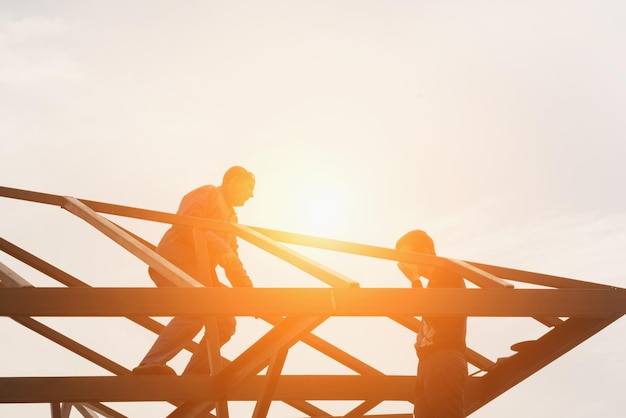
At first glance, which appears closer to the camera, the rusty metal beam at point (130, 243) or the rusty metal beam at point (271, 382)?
the rusty metal beam at point (130, 243)

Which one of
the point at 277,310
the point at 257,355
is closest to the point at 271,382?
the point at 257,355

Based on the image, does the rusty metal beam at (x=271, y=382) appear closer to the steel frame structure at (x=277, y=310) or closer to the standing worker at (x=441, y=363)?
the steel frame structure at (x=277, y=310)

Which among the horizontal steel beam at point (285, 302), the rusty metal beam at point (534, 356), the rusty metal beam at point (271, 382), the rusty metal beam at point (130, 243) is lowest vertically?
the rusty metal beam at point (271, 382)

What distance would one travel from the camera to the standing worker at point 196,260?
25.9ft

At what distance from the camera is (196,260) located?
7898 millimetres

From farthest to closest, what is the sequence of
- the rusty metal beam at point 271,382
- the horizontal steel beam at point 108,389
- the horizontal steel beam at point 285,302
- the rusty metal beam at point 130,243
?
the horizontal steel beam at point 108,389 < the rusty metal beam at point 271,382 < the rusty metal beam at point 130,243 < the horizontal steel beam at point 285,302

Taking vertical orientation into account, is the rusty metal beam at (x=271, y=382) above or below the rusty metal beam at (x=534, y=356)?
below

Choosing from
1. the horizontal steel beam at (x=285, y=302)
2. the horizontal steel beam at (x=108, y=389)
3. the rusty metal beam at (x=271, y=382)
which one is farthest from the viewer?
the horizontal steel beam at (x=108, y=389)

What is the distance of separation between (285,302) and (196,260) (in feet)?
5.68

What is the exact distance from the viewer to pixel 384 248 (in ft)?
23.9

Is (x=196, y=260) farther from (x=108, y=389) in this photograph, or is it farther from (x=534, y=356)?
(x=534, y=356)

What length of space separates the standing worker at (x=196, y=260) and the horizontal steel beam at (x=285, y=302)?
1368mm

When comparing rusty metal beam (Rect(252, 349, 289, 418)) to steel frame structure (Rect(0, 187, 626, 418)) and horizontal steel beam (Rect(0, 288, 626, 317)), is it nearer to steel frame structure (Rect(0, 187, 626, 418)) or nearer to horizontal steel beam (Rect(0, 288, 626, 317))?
steel frame structure (Rect(0, 187, 626, 418))

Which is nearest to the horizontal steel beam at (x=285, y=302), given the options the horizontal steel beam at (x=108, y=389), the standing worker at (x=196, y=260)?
the standing worker at (x=196, y=260)
